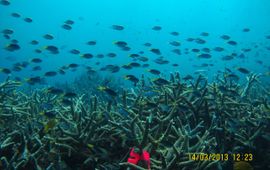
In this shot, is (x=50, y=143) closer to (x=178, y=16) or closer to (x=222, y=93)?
(x=222, y=93)

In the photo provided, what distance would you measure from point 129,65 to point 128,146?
6.44 m

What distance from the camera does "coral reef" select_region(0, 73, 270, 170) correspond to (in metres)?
4.69

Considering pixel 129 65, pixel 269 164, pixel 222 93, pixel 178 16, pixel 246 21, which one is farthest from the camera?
pixel 178 16

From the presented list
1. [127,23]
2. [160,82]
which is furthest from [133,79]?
[127,23]

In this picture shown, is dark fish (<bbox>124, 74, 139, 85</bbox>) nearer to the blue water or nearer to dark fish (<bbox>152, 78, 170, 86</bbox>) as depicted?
dark fish (<bbox>152, 78, 170, 86</bbox>)

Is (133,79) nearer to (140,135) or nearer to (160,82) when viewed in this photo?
(160,82)

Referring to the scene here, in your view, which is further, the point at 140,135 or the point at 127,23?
the point at 127,23

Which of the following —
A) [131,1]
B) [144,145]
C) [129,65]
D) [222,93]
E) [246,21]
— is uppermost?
[131,1]

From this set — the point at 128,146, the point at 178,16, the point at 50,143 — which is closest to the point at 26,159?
the point at 50,143

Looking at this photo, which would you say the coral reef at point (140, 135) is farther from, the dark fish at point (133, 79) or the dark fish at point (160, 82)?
the dark fish at point (133, 79)

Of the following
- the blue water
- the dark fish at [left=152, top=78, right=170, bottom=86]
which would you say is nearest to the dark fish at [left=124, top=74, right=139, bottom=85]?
the dark fish at [left=152, top=78, right=170, bottom=86]

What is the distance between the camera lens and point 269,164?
5527mm

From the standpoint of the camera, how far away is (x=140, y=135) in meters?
4.97

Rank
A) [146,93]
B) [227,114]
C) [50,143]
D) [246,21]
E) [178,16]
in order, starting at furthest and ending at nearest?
[178,16] < [246,21] < [146,93] < [227,114] < [50,143]
